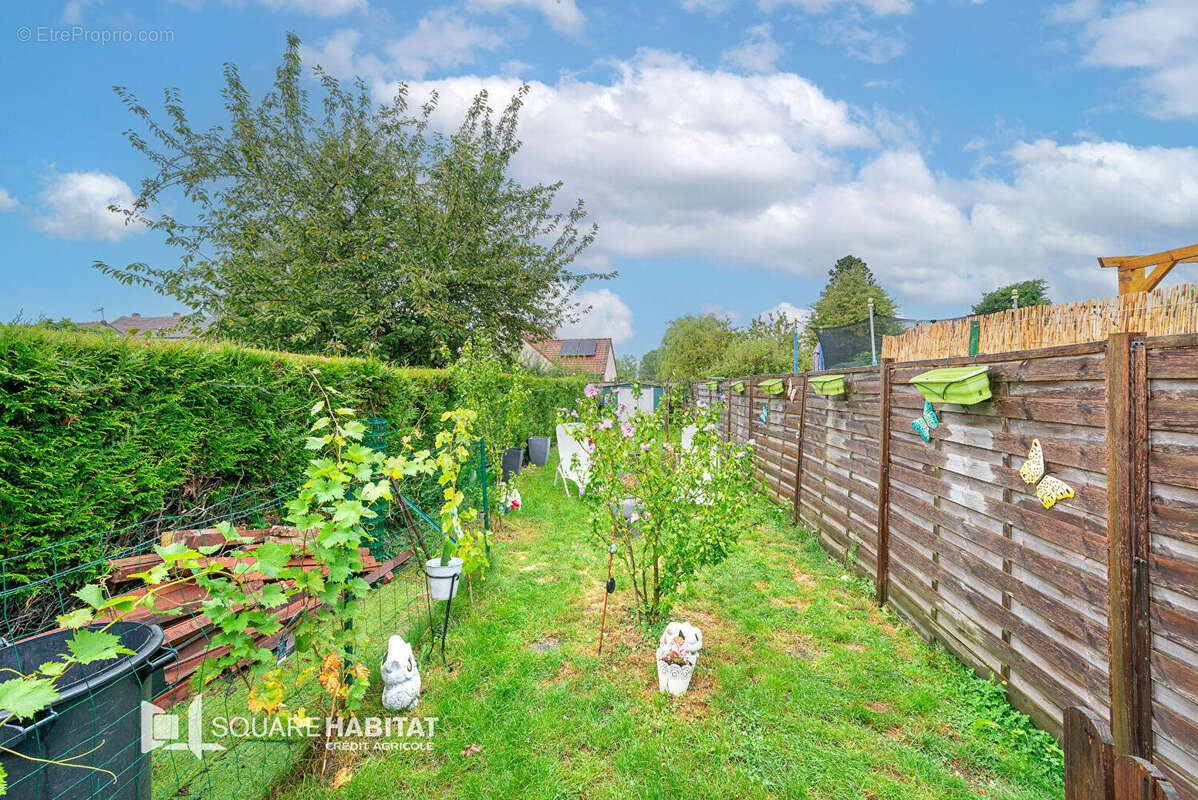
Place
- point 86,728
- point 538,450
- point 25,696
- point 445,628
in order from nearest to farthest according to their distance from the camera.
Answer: point 25,696 → point 86,728 → point 445,628 → point 538,450

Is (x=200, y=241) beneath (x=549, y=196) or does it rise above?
beneath

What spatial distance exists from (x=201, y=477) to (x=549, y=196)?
9.74 meters

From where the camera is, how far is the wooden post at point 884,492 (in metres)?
3.64

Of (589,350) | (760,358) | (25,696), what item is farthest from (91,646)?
(589,350)

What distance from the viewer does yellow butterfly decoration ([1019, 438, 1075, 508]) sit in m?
2.06

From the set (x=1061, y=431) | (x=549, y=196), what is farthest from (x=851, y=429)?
(x=549, y=196)

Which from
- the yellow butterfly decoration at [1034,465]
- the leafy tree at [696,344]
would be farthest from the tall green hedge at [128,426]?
the leafy tree at [696,344]

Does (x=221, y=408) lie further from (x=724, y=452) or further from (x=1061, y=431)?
(x=1061, y=431)

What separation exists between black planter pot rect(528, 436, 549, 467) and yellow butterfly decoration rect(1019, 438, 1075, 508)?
28.0ft

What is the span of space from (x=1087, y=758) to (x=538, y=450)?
9637 mm

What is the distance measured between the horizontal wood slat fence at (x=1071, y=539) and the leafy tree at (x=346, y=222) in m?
7.74

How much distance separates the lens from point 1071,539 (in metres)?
2.03

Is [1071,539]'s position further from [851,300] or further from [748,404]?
[851,300]

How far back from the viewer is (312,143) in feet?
34.2
